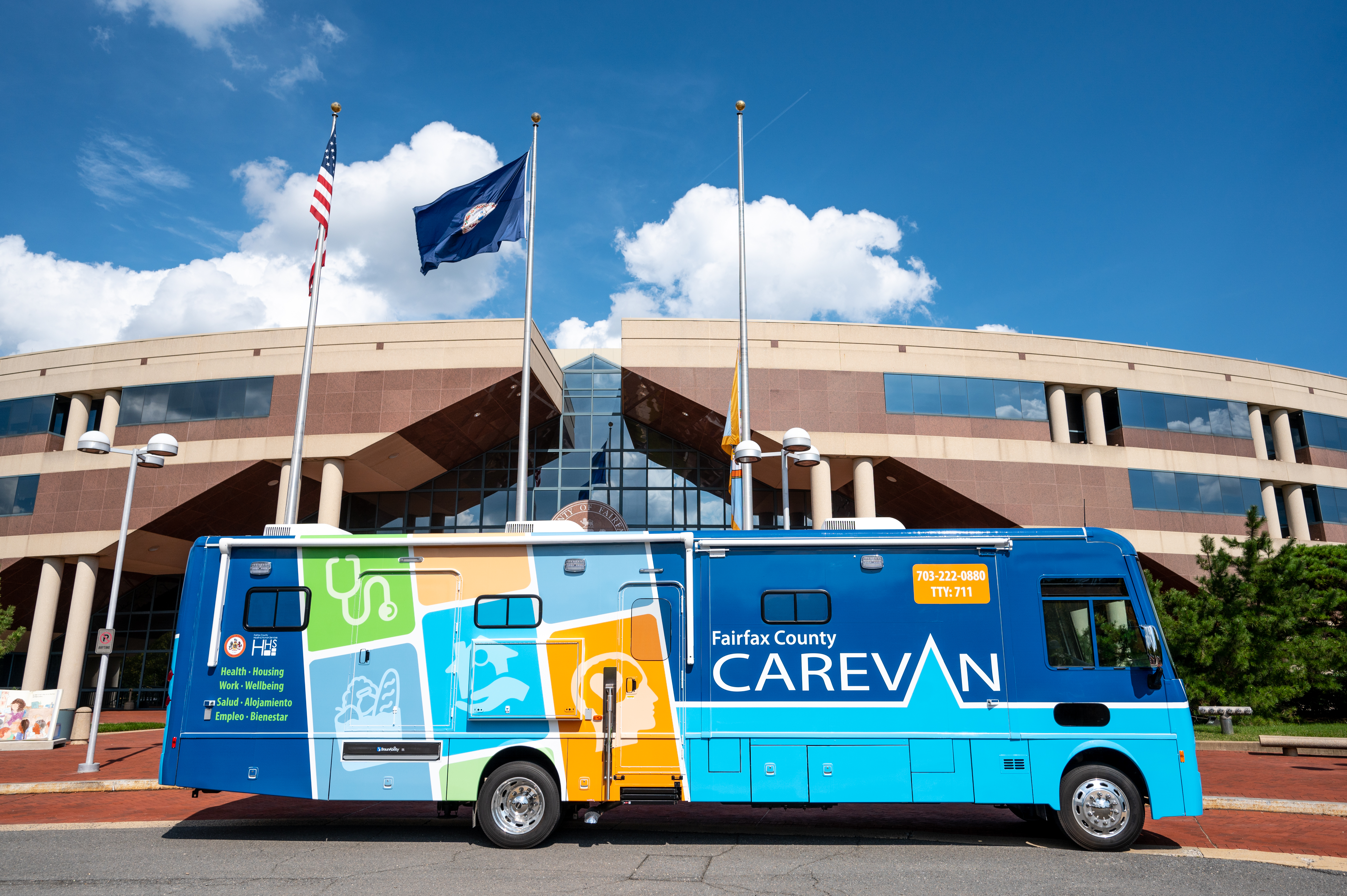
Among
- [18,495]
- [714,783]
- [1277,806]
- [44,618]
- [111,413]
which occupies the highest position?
[111,413]

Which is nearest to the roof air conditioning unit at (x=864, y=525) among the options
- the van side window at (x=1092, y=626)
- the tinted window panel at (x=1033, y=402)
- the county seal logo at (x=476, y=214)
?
the van side window at (x=1092, y=626)

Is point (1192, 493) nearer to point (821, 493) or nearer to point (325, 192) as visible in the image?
point (821, 493)

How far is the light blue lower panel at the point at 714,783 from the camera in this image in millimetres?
8031

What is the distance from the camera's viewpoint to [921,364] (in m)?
25.2

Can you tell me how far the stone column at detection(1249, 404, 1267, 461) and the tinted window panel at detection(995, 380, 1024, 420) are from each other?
8.82 metres

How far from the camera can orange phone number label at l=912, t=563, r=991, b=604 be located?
8359 mm

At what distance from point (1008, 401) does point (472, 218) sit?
17.1m

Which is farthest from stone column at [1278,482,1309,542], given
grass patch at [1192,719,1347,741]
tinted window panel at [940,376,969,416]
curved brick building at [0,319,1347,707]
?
tinted window panel at [940,376,969,416]

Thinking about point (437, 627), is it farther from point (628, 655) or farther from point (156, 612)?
point (156, 612)

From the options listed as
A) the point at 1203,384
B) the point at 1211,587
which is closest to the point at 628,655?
the point at 1211,587

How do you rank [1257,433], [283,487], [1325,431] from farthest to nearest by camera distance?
1. [1325,431]
2. [1257,433]
3. [283,487]

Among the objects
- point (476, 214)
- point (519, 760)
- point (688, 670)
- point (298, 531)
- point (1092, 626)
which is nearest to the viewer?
point (1092, 626)

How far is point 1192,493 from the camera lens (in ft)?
84.7

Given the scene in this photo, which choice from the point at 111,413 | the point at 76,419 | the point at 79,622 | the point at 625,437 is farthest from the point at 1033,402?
the point at 76,419
